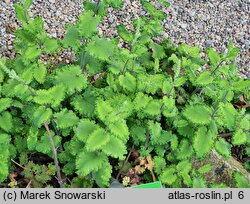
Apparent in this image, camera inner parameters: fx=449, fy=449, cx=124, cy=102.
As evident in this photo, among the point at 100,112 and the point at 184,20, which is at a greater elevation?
the point at 184,20

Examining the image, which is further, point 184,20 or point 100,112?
point 184,20

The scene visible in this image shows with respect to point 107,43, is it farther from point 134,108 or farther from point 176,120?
point 176,120

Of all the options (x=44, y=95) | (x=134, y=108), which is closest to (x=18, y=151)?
(x=44, y=95)

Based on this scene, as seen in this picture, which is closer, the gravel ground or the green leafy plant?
the green leafy plant

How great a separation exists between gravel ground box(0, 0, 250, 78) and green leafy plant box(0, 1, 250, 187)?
508 mm

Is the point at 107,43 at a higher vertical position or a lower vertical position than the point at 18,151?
higher

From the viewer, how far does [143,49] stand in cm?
256

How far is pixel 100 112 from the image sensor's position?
216 cm

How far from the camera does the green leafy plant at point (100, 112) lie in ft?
7.30

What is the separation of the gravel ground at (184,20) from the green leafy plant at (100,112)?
1.67 ft

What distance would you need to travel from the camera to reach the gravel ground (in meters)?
3.05

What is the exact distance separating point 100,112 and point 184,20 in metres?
1.46

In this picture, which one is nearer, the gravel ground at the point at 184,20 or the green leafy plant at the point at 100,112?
the green leafy plant at the point at 100,112
